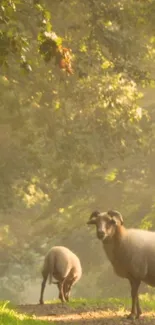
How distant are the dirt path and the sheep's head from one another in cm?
162

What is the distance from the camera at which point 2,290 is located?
170ft

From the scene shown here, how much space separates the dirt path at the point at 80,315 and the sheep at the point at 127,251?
383 mm

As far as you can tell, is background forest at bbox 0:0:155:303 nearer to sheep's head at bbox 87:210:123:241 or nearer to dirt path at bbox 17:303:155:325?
sheep's head at bbox 87:210:123:241

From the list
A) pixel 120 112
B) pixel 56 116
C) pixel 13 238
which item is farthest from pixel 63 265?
pixel 13 238

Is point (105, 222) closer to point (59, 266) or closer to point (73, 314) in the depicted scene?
point (73, 314)

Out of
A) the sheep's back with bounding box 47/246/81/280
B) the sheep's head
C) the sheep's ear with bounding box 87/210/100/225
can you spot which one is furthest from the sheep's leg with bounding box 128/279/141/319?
the sheep's back with bounding box 47/246/81/280

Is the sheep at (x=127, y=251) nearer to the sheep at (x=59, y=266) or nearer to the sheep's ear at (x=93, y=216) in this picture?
the sheep's ear at (x=93, y=216)

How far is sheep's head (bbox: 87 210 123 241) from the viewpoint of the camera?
10656 mm

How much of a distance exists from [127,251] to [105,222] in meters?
0.81

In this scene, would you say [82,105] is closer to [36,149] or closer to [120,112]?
[120,112]

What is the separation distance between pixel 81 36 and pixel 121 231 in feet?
43.5

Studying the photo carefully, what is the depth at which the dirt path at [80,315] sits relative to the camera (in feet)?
34.3

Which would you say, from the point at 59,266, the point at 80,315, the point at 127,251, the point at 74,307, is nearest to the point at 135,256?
the point at 127,251

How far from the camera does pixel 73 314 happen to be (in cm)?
1167
